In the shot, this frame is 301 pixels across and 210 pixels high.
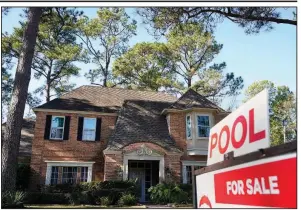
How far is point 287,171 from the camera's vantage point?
5.23ft

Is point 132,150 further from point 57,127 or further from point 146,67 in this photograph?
point 146,67

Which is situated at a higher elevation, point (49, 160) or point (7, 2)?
point (7, 2)

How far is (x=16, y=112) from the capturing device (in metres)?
11.4

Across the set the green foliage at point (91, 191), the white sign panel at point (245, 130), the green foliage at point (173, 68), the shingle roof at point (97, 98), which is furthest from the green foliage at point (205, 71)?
the white sign panel at point (245, 130)

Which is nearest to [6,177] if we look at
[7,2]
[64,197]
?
[64,197]

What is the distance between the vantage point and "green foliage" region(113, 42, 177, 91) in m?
26.9

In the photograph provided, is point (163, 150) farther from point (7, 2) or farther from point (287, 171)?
point (287, 171)

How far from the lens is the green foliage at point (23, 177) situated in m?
15.5

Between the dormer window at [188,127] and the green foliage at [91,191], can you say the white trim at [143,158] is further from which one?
the dormer window at [188,127]

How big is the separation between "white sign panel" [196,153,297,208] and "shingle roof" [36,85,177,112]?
1582 centimetres

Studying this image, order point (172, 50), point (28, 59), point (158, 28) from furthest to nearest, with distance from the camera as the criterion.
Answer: point (172, 50)
point (28, 59)
point (158, 28)

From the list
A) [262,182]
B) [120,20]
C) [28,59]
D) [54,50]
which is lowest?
[262,182]

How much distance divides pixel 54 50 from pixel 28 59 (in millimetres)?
13962

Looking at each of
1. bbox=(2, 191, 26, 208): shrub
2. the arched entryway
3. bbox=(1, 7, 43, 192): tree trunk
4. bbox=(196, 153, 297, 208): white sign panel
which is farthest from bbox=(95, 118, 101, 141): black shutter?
bbox=(196, 153, 297, 208): white sign panel
